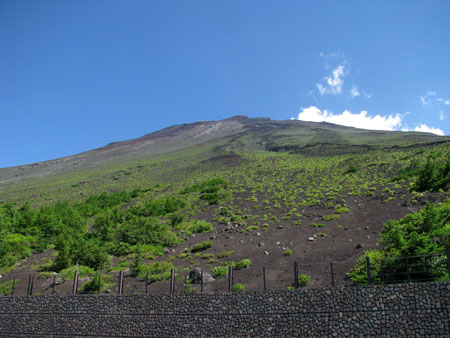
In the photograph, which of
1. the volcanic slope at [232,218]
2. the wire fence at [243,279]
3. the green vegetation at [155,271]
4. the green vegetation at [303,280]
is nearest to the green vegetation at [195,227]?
the volcanic slope at [232,218]

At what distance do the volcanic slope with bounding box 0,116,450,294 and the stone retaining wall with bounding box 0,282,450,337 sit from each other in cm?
211

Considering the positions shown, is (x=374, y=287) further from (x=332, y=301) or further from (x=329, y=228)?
(x=329, y=228)

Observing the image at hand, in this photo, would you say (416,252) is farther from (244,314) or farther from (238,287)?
(238,287)

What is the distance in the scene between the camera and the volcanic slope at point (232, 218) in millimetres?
20152

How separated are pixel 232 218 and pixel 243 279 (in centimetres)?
1279

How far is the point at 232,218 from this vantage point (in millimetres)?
30141

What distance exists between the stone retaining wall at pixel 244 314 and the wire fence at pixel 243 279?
29.7 inches

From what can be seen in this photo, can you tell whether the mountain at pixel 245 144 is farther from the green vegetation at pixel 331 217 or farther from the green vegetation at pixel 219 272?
the green vegetation at pixel 219 272

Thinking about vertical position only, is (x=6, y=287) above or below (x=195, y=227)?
below

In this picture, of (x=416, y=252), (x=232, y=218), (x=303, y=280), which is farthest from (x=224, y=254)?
(x=416, y=252)

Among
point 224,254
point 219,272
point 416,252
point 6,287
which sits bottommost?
point 6,287

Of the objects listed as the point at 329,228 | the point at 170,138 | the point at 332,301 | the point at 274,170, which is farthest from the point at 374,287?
the point at 170,138

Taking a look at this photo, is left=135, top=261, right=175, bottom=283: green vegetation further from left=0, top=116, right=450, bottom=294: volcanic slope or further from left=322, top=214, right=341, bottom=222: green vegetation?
left=322, top=214, right=341, bottom=222: green vegetation

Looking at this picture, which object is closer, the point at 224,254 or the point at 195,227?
the point at 224,254
